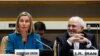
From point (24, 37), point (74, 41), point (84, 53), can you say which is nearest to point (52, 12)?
point (24, 37)

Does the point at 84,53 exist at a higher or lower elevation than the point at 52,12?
lower

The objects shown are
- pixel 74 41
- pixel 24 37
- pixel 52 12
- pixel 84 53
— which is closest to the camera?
pixel 84 53

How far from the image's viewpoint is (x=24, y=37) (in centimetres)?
301

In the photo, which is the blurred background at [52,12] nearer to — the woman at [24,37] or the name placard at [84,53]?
the woman at [24,37]

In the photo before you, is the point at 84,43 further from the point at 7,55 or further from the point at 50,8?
the point at 50,8

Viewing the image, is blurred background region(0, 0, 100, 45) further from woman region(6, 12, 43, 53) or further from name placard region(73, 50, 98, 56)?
name placard region(73, 50, 98, 56)

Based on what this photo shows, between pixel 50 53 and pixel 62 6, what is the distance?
11.1 ft

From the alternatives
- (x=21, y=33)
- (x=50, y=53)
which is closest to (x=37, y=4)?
(x=21, y=33)

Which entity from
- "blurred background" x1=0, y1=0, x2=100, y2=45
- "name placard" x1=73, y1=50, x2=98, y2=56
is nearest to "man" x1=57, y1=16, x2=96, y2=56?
"name placard" x1=73, y1=50, x2=98, y2=56

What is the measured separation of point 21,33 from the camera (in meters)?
3.06

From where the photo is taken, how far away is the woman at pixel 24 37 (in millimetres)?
2924

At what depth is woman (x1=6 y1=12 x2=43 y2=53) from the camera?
2924 mm

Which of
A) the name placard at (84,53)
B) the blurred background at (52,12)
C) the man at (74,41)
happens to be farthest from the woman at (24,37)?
the blurred background at (52,12)

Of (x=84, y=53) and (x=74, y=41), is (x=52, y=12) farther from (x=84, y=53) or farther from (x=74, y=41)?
(x=84, y=53)
